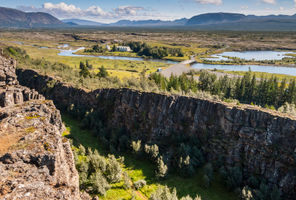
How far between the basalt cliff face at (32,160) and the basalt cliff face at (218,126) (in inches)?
1113

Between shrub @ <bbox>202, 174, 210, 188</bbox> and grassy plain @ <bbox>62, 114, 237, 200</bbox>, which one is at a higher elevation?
shrub @ <bbox>202, 174, 210, 188</bbox>

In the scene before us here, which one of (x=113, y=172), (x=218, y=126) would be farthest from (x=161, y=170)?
(x=218, y=126)

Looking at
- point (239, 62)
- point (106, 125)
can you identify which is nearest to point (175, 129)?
point (106, 125)

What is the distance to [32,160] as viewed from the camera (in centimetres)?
1925

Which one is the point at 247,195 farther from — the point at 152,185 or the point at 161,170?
the point at 152,185

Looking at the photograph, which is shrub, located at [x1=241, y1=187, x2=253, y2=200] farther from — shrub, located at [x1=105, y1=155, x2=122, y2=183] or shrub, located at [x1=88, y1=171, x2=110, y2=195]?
shrub, located at [x1=88, y1=171, x2=110, y2=195]

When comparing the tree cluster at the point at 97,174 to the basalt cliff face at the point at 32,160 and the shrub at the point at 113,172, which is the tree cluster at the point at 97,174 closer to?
the shrub at the point at 113,172

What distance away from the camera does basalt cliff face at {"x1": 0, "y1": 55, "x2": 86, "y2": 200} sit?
616 inches

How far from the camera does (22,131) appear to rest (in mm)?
23031

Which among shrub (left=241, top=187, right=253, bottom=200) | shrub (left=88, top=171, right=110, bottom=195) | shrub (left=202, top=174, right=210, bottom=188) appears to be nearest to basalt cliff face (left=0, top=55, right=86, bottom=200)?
shrub (left=88, top=171, right=110, bottom=195)

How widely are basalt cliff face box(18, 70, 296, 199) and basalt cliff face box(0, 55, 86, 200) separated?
1113 inches

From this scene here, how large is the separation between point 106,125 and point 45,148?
37.8 metres

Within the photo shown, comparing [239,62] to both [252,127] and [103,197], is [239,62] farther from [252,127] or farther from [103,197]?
[103,197]

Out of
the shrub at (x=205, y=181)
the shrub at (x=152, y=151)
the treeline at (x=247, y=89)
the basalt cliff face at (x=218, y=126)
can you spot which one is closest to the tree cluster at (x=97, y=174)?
the shrub at (x=152, y=151)
